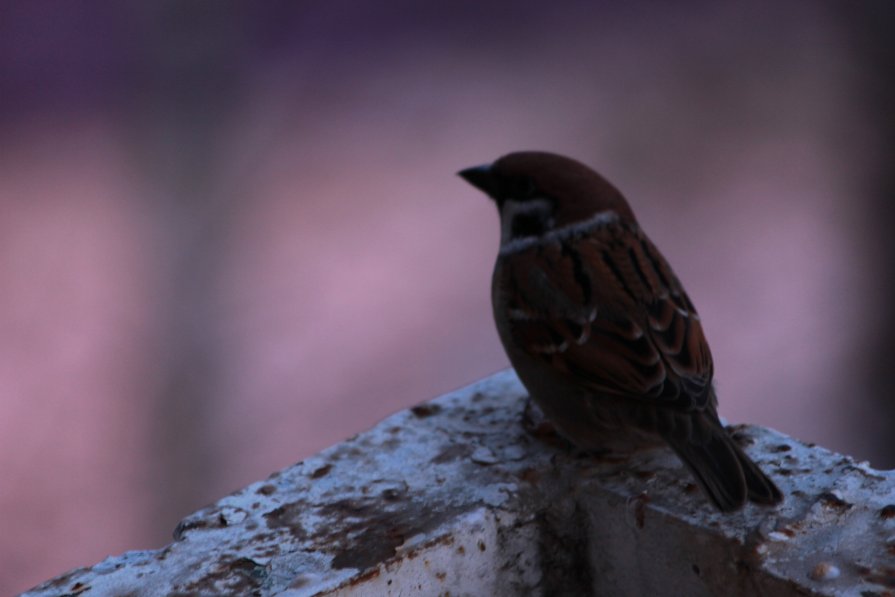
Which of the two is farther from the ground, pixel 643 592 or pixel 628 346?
pixel 628 346

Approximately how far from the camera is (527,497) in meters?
1.80

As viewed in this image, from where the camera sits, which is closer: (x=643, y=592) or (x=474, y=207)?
(x=643, y=592)

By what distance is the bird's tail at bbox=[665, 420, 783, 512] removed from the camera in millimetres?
1639

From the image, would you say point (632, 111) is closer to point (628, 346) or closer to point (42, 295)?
point (42, 295)

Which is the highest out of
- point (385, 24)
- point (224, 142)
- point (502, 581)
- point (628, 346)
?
point (385, 24)

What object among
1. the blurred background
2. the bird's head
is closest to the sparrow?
the bird's head

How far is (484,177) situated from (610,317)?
426 mm

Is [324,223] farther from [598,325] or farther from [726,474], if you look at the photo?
[726,474]

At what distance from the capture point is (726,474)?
165cm

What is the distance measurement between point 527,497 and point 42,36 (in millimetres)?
2174

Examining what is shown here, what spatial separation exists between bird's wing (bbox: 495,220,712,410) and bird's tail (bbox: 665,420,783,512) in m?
0.13

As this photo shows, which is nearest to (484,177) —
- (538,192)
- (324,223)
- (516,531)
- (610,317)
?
(538,192)

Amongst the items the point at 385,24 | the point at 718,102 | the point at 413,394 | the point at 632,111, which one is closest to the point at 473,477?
the point at 413,394

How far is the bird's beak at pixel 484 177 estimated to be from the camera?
→ 2.29m
